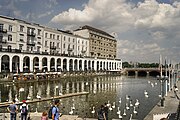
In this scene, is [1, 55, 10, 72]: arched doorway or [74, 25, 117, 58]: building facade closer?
[1, 55, 10, 72]: arched doorway

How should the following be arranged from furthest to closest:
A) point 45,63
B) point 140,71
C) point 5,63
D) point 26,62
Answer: point 140,71 < point 45,63 < point 26,62 < point 5,63

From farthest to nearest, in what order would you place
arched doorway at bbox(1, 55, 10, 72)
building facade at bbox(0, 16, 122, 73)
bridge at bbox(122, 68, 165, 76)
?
bridge at bbox(122, 68, 165, 76)
building facade at bbox(0, 16, 122, 73)
arched doorway at bbox(1, 55, 10, 72)

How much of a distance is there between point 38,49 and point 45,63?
5932mm

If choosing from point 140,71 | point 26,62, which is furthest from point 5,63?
point 140,71

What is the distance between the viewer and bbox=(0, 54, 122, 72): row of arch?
70.5 metres

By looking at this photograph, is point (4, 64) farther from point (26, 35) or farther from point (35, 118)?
point (35, 118)

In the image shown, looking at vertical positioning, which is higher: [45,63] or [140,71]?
[45,63]

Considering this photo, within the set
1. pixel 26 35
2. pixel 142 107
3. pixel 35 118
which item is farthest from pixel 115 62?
pixel 35 118

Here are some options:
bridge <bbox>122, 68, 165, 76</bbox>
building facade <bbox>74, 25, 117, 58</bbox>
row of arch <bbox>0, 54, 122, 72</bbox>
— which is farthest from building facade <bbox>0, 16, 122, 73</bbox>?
bridge <bbox>122, 68, 165, 76</bbox>

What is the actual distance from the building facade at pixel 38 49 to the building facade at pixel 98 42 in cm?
223

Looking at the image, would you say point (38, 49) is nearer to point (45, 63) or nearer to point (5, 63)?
point (45, 63)

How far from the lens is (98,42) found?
13350 centimetres

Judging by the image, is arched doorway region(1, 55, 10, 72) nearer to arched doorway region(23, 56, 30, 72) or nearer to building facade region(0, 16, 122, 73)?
building facade region(0, 16, 122, 73)

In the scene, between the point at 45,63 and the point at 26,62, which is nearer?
the point at 26,62
